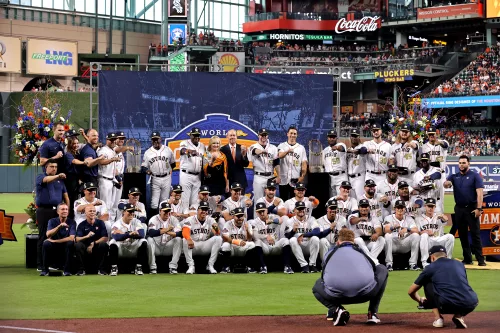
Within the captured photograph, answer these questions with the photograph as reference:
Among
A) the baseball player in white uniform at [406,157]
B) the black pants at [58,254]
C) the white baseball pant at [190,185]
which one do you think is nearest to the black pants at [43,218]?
the black pants at [58,254]

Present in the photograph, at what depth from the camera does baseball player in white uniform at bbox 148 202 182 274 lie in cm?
1608

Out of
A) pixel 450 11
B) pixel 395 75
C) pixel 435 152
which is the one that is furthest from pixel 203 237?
pixel 450 11

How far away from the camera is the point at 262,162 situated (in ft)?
60.8

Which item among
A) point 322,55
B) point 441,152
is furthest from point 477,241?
point 322,55

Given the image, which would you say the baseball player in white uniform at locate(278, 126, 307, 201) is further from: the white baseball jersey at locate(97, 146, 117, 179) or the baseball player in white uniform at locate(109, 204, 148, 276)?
the baseball player in white uniform at locate(109, 204, 148, 276)

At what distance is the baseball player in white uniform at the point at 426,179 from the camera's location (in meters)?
18.0

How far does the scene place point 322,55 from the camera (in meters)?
75.4

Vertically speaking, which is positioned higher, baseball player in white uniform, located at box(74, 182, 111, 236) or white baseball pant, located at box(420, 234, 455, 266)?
baseball player in white uniform, located at box(74, 182, 111, 236)

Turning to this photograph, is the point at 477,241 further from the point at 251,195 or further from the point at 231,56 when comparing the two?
the point at 231,56

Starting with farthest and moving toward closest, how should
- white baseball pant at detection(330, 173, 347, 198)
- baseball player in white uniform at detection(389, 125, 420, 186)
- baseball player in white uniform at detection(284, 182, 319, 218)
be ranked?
baseball player in white uniform at detection(389, 125, 420, 186) < white baseball pant at detection(330, 173, 347, 198) < baseball player in white uniform at detection(284, 182, 319, 218)

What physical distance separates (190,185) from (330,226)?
3.35 m

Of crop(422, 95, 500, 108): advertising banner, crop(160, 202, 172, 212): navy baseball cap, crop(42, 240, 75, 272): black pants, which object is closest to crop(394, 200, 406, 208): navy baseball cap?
crop(160, 202, 172, 212): navy baseball cap

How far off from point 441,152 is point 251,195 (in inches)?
174

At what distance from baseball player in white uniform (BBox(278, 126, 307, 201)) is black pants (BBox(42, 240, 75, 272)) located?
4.92 m
